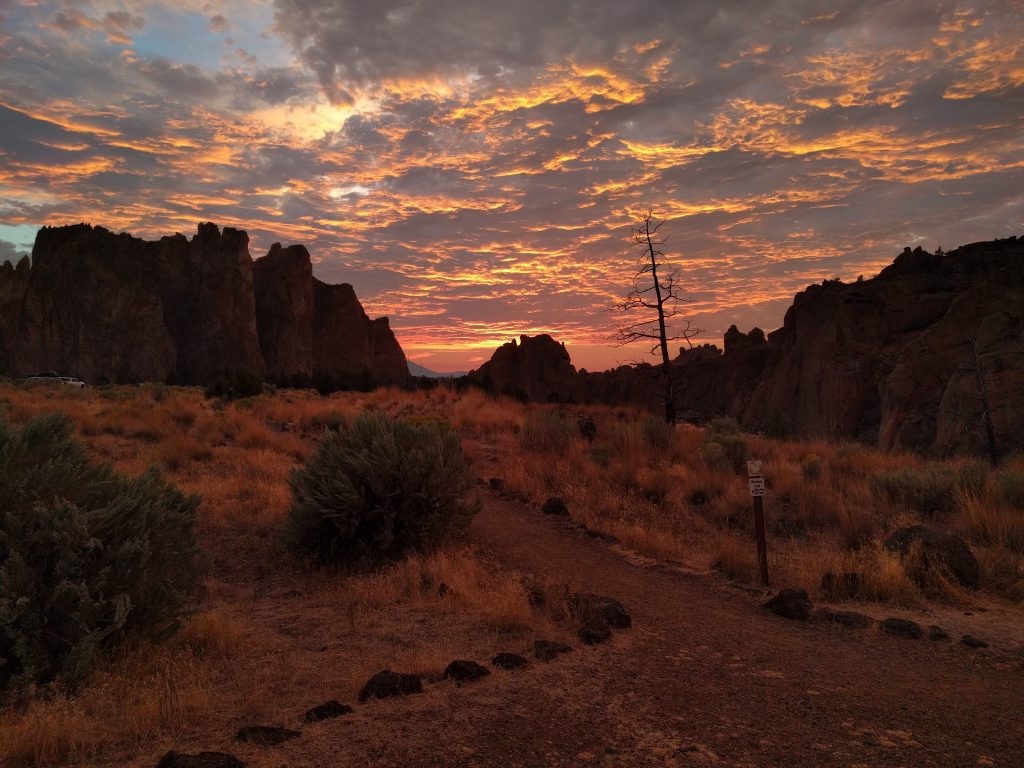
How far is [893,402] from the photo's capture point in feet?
108

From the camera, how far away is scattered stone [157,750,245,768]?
3049mm

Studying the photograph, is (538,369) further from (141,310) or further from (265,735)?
(265,735)

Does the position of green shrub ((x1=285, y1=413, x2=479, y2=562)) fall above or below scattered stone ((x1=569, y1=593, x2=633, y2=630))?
above

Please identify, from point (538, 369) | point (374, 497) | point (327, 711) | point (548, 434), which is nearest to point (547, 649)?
point (327, 711)

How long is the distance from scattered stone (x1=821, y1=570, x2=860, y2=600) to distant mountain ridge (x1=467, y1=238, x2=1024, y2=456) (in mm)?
9158

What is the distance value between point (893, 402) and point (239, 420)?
30694mm

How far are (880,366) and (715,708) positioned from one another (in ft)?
163

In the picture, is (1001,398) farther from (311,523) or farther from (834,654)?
(311,523)

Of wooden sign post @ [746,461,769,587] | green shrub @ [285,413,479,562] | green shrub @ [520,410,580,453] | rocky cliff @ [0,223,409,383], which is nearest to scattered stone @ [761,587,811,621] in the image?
wooden sign post @ [746,461,769,587]

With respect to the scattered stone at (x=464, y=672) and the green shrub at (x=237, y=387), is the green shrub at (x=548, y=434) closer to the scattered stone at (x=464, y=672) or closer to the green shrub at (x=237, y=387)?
the scattered stone at (x=464, y=672)

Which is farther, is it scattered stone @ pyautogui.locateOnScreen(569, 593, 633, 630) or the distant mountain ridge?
the distant mountain ridge

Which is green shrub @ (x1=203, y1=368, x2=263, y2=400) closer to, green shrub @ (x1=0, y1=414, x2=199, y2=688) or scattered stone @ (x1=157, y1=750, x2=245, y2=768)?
green shrub @ (x1=0, y1=414, x2=199, y2=688)

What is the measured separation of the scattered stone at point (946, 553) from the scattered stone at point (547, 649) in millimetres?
4505

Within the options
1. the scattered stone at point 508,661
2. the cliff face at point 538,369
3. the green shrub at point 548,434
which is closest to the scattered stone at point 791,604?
the scattered stone at point 508,661
